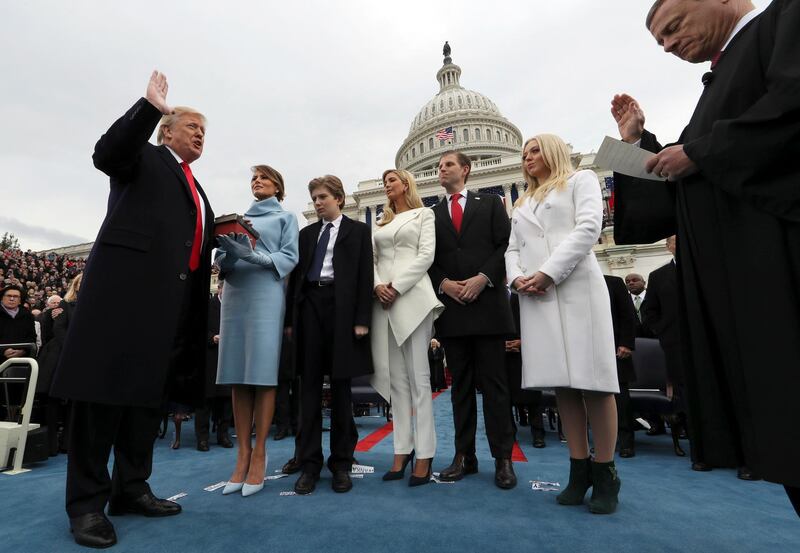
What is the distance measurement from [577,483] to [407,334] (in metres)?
1.13

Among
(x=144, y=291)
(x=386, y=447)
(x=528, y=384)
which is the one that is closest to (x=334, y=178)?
(x=144, y=291)

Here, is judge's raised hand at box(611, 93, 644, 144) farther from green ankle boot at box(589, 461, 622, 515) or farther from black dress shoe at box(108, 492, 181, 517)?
black dress shoe at box(108, 492, 181, 517)

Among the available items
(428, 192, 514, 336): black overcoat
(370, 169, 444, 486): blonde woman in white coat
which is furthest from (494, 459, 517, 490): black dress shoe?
(428, 192, 514, 336): black overcoat

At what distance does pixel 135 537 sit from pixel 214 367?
308cm

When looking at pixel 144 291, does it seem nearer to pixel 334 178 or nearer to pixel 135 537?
pixel 135 537

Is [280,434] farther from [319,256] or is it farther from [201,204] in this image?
[201,204]

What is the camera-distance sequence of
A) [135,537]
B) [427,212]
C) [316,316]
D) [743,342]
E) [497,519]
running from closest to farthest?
1. [743,342]
2. [135,537]
3. [497,519]
4. [316,316]
5. [427,212]

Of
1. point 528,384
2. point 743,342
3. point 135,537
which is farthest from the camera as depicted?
point 528,384

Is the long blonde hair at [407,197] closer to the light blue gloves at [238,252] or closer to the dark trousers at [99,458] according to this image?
the light blue gloves at [238,252]

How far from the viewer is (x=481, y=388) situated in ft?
8.04

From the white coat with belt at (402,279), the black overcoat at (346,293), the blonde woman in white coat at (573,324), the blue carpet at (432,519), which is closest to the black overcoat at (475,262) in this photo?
the white coat with belt at (402,279)

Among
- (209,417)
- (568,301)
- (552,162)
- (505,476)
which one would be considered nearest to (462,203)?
(552,162)

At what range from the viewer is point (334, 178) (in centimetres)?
279

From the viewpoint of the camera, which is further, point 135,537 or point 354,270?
point 354,270
